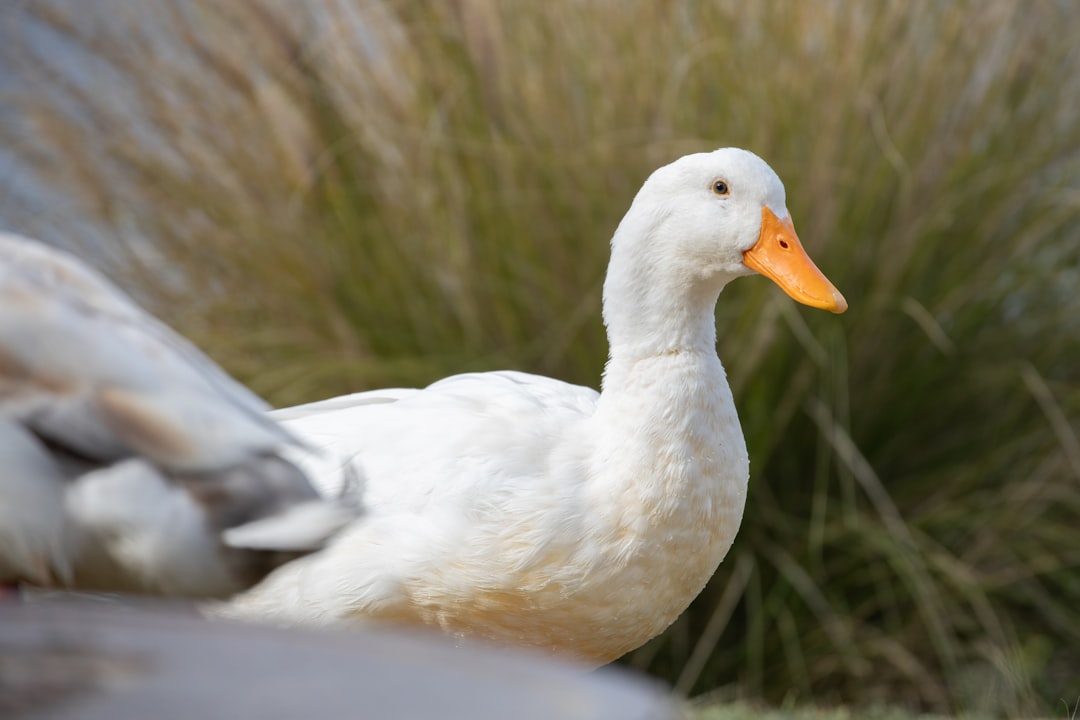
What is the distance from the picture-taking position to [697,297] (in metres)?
2.90

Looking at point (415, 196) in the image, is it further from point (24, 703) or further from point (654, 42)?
point (24, 703)

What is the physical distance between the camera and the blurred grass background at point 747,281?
170 inches

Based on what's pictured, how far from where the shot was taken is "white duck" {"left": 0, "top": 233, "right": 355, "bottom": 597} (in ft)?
4.17

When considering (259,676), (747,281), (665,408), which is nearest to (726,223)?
(665,408)

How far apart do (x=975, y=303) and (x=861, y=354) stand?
0.37 meters

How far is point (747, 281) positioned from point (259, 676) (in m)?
3.51

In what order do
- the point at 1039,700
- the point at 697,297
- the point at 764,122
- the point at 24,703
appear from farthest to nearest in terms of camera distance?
the point at 764,122
the point at 1039,700
the point at 697,297
the point at 24,703

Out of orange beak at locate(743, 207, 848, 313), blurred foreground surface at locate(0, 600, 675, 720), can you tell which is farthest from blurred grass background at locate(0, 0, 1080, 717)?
blurred foreground surface at locate(0, 600, 675, 720)

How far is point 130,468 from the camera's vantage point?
1.30 m

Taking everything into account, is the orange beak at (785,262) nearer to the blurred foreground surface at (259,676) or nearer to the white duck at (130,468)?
the white duck at (130,468)

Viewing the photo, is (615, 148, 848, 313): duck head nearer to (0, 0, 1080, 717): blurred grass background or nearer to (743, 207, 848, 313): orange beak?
(743, 207, 848, 313): orange beak

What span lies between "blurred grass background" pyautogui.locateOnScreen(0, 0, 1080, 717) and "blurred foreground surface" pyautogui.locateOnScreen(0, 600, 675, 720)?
3.17 metres

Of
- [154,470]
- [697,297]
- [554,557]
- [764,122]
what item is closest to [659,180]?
[697,297]

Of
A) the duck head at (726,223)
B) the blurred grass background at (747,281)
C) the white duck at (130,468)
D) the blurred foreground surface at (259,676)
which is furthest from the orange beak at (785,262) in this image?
the blurred foreground surface at (259,676)
